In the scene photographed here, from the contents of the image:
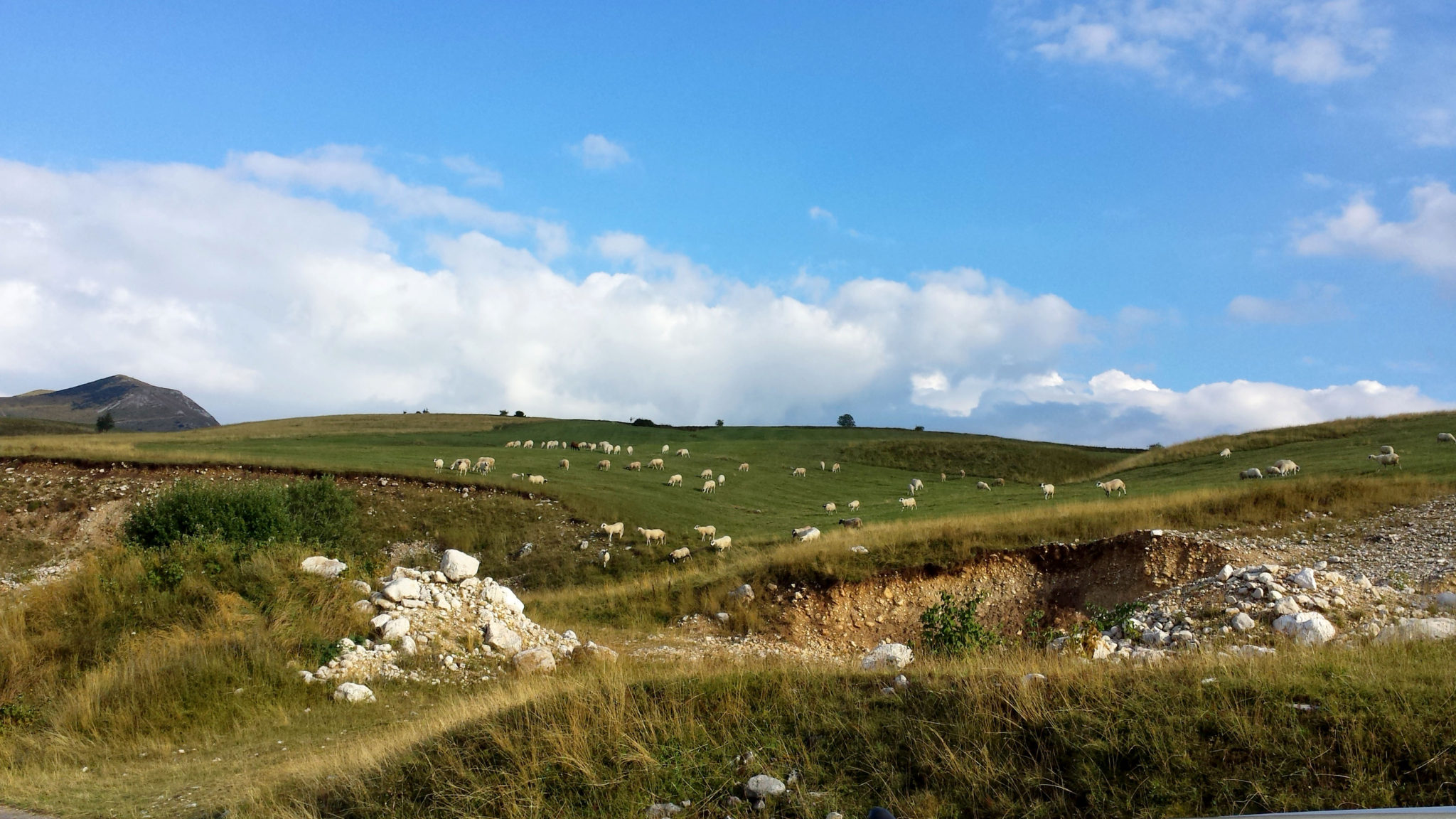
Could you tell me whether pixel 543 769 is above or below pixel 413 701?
above

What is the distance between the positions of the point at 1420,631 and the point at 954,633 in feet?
19.4

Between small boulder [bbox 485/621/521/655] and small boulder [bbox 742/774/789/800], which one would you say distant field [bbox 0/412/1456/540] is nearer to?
small boulder [bbox 485/621/521/655]

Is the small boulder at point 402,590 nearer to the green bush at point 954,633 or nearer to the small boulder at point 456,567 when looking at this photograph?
the small boulder at point 456,567

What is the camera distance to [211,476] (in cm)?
4250

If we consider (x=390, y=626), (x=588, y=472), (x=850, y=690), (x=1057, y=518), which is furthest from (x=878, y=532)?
(x=588, y=472)

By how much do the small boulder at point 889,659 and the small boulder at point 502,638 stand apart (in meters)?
7.18

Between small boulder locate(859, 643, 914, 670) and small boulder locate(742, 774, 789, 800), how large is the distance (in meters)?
2.56

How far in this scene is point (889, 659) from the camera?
34.0 ft

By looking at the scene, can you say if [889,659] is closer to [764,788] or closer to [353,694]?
[764,788]

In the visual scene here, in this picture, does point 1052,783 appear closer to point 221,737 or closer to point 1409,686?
point 1409,686

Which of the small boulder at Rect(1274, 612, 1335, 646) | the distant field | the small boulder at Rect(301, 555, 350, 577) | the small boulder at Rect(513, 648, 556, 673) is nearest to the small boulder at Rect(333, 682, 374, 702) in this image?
the small boulder at Rect(513, 648, 556, 673)

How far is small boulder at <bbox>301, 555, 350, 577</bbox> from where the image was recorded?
16.7 metres

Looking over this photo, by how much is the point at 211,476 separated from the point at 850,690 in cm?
4551

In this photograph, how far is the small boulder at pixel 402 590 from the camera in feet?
52.6
